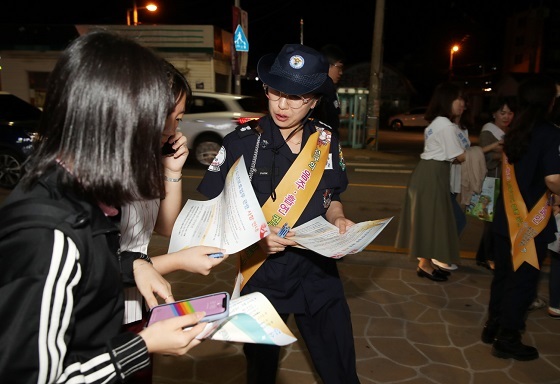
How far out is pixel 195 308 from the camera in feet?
4.10

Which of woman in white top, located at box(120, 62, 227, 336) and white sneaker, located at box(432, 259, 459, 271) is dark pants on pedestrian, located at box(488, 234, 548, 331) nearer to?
white sneaker, located at box(432, 259, 459, 271)

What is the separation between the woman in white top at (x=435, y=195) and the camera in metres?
4.04

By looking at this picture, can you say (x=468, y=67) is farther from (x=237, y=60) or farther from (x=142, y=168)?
Answer: (x=142, y=168)

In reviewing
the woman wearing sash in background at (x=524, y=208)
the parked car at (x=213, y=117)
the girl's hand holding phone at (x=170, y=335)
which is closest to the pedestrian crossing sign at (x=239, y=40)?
the parked car at (x=213, y=117)

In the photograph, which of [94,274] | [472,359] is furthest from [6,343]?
[472,359]

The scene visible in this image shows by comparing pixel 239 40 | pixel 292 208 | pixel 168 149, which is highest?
pixel 239 40

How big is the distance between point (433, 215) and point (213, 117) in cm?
696

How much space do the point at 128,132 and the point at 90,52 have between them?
0.21m

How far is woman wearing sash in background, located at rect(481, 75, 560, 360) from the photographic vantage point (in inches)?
110

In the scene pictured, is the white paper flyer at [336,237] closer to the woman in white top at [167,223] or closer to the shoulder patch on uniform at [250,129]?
the woman in white top at [167,223]

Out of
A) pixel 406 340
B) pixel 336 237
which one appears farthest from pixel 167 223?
pixel 406 340

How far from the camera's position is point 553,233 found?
118 inches

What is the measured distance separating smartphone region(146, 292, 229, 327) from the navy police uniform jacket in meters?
0.89

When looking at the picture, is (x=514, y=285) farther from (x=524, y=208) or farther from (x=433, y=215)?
(x=433, y=215)
